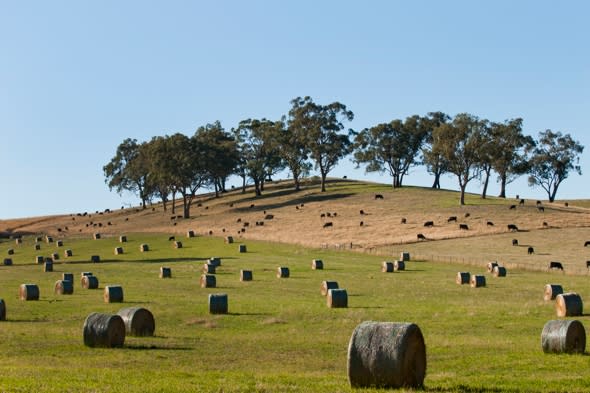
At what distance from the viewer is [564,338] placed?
71.9 feet

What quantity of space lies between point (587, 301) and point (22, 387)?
88.3ft

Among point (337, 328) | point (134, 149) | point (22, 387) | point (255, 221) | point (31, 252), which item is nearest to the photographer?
point (22, 387)

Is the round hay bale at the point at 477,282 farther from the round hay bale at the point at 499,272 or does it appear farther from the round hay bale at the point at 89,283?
the round hay bale at the point at 89,283

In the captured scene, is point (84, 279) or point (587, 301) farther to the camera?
point (84, 279)

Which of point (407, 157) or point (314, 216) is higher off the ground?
point (407, 157)

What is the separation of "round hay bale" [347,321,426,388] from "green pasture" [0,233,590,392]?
418mm

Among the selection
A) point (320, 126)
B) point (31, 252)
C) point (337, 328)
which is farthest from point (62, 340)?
point (320, 126)

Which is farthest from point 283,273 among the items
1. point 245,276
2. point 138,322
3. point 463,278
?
point 138,322

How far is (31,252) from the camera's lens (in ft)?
286

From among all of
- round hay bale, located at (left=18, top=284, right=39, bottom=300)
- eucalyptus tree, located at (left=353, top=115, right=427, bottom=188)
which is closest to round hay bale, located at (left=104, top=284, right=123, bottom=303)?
round hay bale, located at (left=18, top=284, right=39, bottom=300)

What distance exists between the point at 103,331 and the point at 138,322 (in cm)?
293

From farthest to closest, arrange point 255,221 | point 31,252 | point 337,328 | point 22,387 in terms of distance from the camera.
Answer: point 255,221 < point 31,252 < point 337,328 < point 22,387

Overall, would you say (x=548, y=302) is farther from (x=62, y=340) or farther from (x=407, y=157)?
(x=407, y=157)

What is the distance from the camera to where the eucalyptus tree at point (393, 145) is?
148375 mm
